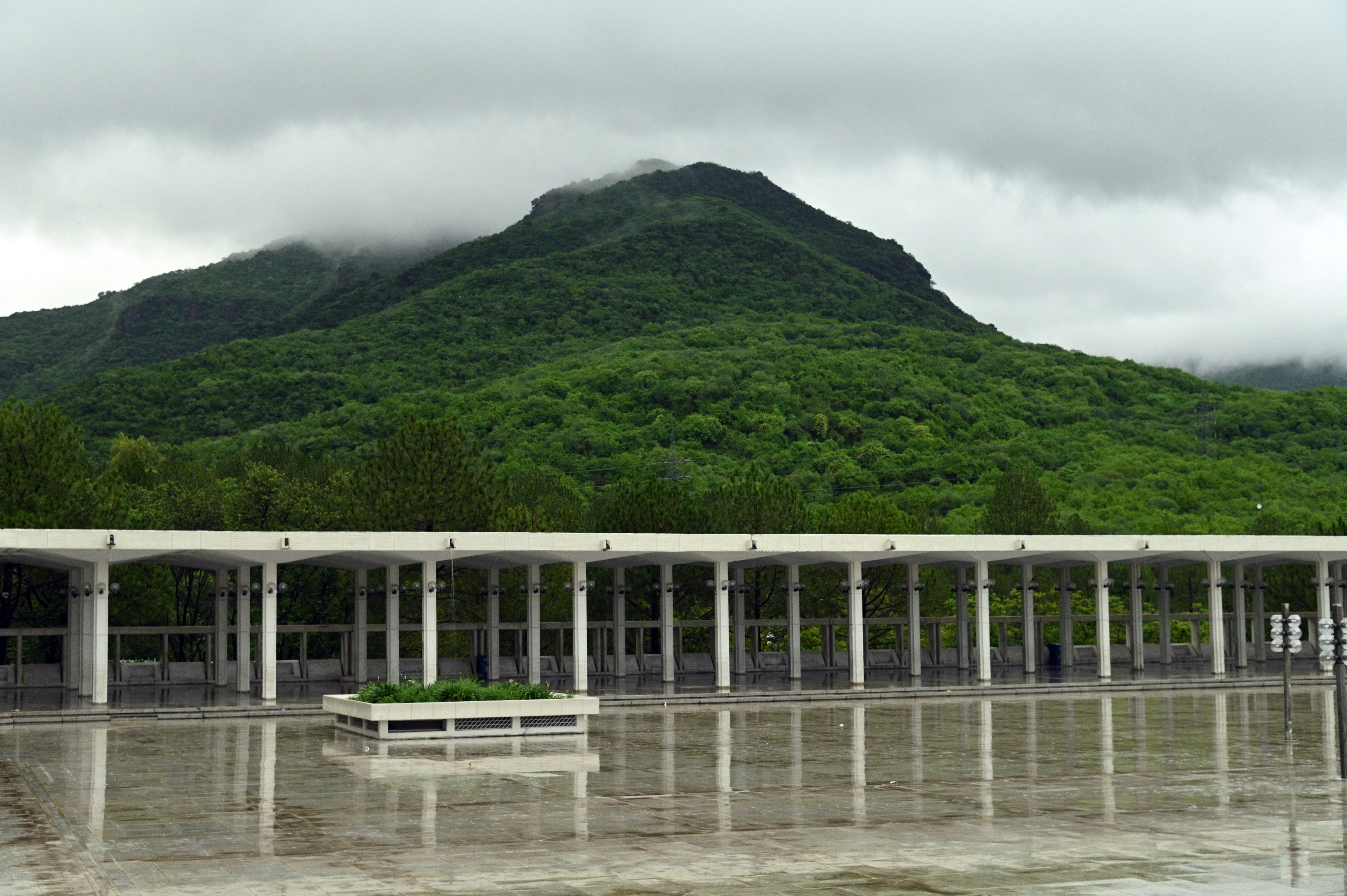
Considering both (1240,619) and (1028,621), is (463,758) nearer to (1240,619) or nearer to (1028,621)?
(1028,621)

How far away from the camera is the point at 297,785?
63.5 ft

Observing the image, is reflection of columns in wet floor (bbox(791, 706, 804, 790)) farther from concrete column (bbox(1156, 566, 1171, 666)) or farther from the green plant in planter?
concrete column (bbox(1156, 566, 1171, 666))

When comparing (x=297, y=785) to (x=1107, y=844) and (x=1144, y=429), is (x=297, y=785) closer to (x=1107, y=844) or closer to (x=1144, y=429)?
(x=1107, y=844)

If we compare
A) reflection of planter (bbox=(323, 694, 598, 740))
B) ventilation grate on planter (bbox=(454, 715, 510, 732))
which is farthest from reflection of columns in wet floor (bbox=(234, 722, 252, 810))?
ventilation grate on planter (bbox=(454, 715, 510, 732))

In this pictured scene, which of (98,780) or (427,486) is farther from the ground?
(427,486)

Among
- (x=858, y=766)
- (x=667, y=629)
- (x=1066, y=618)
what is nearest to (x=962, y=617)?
(x=1066, y=618)

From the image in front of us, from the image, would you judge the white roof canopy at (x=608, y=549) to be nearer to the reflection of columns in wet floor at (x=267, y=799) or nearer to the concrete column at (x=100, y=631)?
the concrete column at (x=100, y=631)

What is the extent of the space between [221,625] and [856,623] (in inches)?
698

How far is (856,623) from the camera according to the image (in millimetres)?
39969

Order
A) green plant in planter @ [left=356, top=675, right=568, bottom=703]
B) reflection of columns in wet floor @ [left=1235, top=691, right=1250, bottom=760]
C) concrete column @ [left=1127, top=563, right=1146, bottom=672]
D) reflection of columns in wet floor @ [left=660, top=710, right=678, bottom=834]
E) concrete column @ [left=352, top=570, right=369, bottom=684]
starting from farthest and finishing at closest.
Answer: concrete column @ [left=1127, top=563, right=1146, bottom=672], concrete column @ [left=352, top=570, right=369, bottom=684], green plant in planter @ [left=356, top=675, right=568, bottom=703], reflection of columns in wet floor @ [left=1235, top=691, right=1250, bottom=760], reflection of columns in wet floor @ [left=660, top=710, right=678, bottom=834]

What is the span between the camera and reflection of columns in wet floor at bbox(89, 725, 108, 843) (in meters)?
15.9

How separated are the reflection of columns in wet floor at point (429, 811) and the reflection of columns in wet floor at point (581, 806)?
550 millimetres

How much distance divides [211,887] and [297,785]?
702cm

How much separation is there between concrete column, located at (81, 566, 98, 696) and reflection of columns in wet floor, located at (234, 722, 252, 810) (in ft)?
23.5
